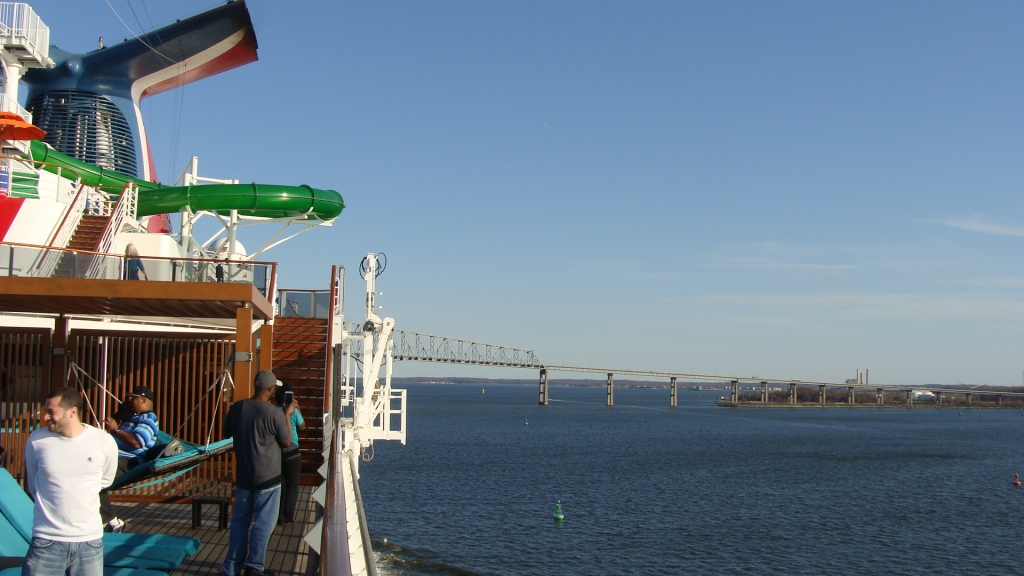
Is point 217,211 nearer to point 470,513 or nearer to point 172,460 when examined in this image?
point 470,513

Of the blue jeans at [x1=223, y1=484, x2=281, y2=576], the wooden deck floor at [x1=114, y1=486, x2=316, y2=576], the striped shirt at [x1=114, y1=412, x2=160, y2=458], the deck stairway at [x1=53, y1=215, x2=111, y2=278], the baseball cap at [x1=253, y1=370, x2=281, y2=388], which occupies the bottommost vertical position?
the wooden deck floor at [x1=114, y1=486, x2=316, y2=576]

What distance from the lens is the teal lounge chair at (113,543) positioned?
562cm

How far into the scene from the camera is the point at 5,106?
58.6ft

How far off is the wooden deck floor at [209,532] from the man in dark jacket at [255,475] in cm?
48

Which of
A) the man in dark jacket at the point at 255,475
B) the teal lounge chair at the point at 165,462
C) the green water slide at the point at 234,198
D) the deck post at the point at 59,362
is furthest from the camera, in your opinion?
the green water slide at the point at 234,198

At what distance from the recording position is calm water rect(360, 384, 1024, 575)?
2514 cm

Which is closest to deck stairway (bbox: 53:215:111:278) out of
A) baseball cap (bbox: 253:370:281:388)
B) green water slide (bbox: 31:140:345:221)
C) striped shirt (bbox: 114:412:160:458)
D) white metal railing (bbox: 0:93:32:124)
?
white metal railing (bbox: 0:93:32:124)

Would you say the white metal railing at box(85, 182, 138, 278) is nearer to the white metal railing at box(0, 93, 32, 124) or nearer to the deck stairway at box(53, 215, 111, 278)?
the deck stairway at box(53, 215, 111, 278)

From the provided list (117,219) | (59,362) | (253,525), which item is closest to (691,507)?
(117,219)

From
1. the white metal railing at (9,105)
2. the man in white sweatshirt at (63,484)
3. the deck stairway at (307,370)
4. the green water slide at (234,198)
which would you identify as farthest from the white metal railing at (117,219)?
the man in white sweatshirt at (63,484)

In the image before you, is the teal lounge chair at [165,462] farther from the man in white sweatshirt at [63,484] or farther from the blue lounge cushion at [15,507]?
the man in white sweatshirt at [63,484]

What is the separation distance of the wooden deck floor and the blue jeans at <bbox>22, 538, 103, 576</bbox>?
2226 mm

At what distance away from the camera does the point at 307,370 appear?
14.3 m

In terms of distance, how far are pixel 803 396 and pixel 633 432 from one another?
127 meters
